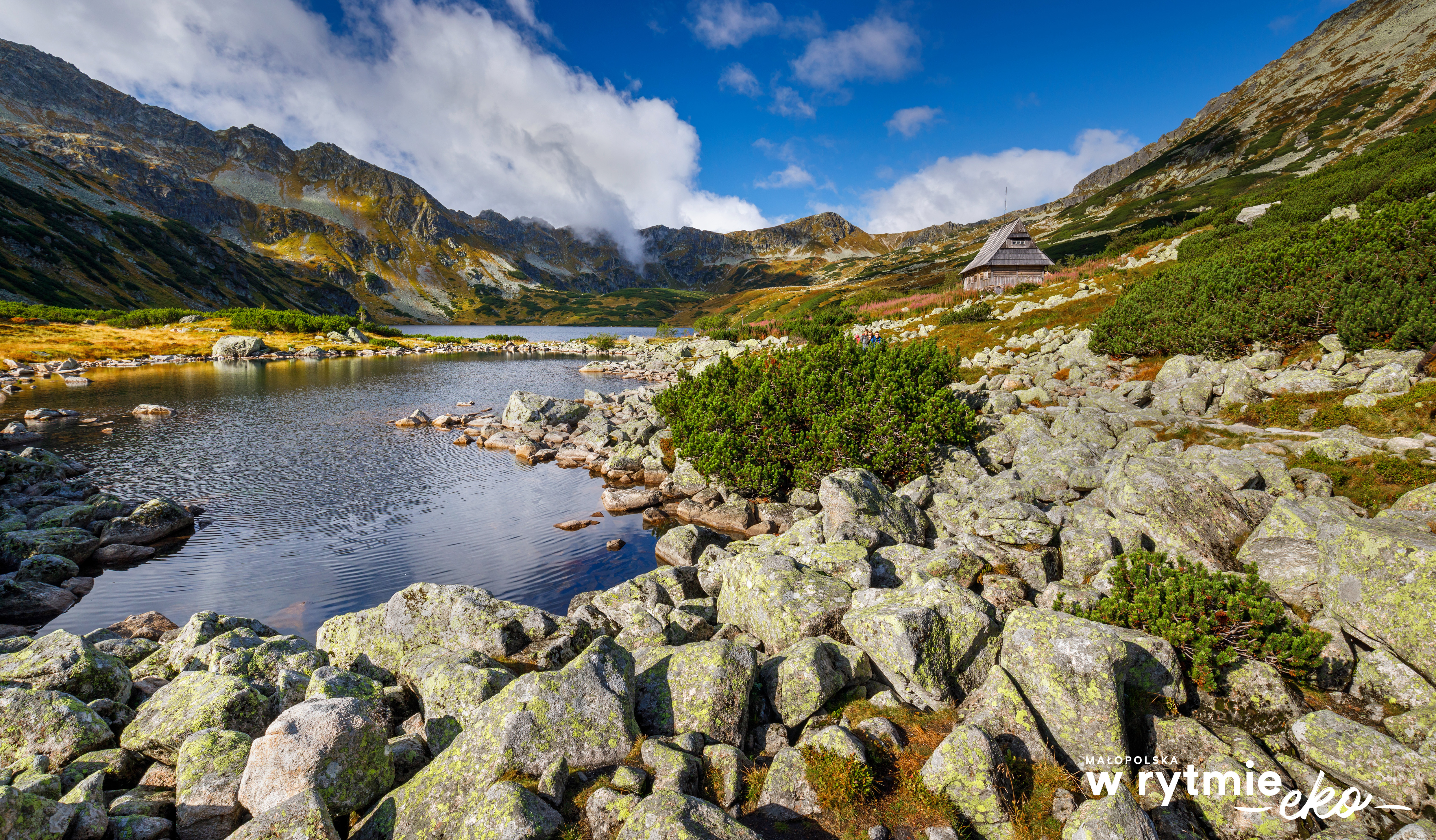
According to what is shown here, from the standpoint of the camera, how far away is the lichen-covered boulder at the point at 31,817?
5.91 meters

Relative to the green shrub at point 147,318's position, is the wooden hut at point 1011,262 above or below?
above

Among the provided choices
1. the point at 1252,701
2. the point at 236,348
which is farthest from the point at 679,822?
the point at 236,348

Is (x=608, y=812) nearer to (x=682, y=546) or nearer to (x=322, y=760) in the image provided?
(x=322, y=760)

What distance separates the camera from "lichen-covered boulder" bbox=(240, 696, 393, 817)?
716 centimetres

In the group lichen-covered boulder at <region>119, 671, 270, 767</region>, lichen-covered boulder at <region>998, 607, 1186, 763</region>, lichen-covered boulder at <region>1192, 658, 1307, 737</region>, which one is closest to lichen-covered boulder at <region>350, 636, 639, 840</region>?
lichen-covered boulder at <region>119, 671, 270, 767</region>

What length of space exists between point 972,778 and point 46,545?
29171 mm

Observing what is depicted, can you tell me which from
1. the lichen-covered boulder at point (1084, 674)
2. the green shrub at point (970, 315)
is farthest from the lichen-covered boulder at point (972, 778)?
the green shrub at point (970, 315)

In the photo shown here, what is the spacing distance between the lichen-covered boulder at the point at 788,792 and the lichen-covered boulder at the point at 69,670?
1127 centimetres

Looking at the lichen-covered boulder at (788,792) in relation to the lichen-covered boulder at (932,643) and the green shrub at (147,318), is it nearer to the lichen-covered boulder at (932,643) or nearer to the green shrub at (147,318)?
the lichen-covered boulder at (932,643)

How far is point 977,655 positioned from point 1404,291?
2273cm

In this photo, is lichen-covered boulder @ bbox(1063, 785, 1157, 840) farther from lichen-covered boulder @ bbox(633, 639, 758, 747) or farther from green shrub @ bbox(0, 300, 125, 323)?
green shrub @ bbox(0, 300, 125, 323)

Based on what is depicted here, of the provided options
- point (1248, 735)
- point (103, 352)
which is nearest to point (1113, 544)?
point (1248, 735)

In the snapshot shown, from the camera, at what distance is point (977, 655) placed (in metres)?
9.57

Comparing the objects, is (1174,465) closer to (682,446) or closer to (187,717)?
(682,446)
